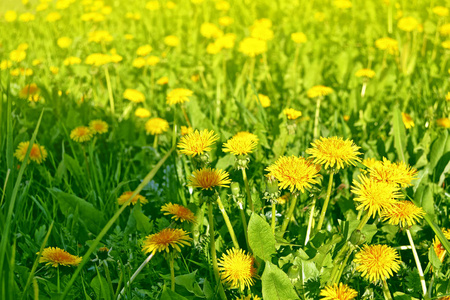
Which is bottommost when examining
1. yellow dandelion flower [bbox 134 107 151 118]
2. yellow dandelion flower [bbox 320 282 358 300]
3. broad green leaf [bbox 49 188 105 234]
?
broad green leaf [bbox 49 188 105 234]

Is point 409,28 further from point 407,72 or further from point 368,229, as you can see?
point 368,229

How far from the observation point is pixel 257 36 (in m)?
3.66

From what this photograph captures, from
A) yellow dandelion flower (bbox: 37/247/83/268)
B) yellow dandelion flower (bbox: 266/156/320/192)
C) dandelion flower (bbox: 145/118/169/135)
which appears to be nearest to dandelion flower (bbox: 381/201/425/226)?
yellow dandelion flower (bbox: 266/156/320/192)

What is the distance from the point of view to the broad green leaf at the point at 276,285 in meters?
1.17

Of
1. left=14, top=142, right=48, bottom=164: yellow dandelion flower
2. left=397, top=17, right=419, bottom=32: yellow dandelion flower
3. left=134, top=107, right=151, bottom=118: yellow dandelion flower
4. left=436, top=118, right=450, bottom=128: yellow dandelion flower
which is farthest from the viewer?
left=397, top=17, right=419, bottom=32: yellow dandelion flower

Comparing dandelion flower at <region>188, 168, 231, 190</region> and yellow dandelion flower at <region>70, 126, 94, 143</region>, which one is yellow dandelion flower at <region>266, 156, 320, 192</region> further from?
yellow dandelion flower at <region>70, 126, 94, 143</region>

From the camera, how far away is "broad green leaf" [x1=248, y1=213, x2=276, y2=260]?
1.29m

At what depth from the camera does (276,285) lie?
118cm

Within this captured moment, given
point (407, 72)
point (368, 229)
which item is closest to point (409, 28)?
point (407, 72)

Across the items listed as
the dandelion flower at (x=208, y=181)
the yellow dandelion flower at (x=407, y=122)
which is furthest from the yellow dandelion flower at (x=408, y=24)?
the dandelion flower at (x=208, y=181)

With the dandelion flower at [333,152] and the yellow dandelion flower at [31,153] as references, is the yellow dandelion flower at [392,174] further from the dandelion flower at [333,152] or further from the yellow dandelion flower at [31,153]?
the yellow dandelion flower at [31,153]

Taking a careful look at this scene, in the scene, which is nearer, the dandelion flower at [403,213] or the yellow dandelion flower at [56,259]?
the dandelion flower at [403,213]

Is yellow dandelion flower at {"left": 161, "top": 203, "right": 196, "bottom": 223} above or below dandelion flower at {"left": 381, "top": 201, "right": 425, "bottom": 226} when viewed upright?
below

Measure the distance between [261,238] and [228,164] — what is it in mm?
662
